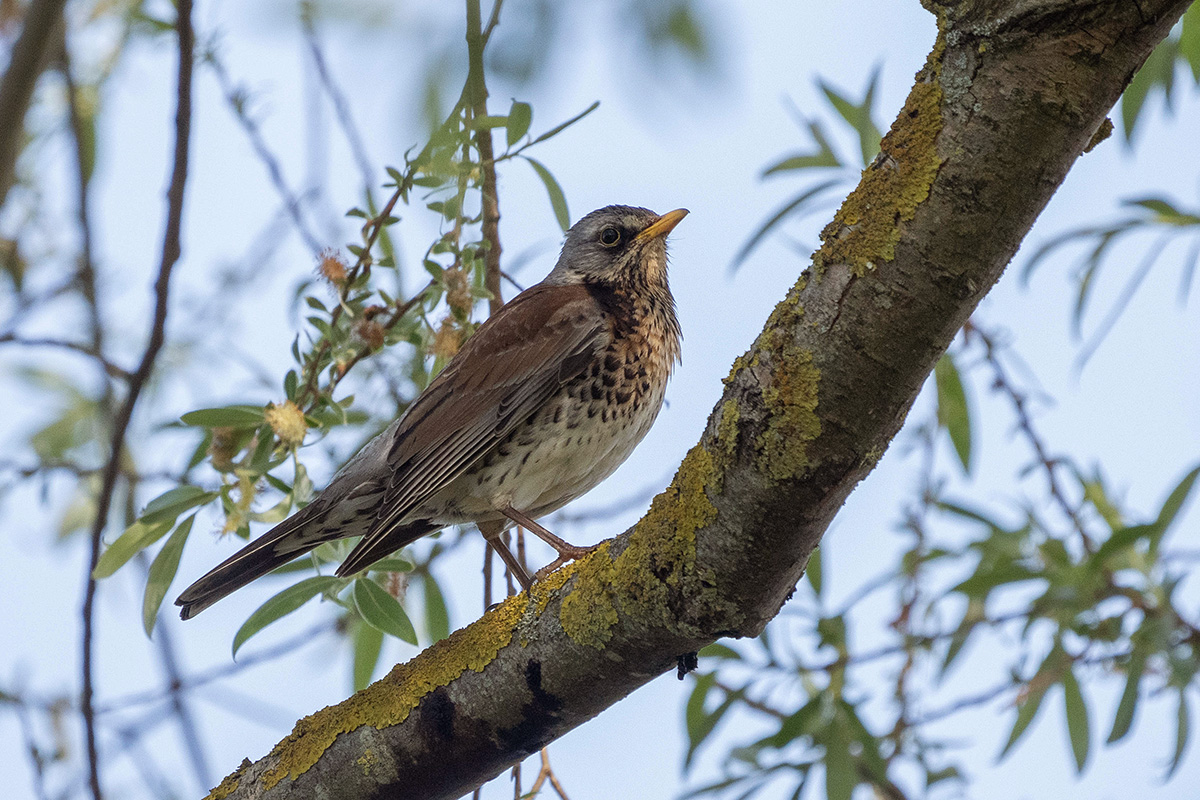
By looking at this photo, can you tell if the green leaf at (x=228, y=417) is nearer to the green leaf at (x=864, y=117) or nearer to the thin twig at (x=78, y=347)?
the thin twig at (x=78, y=347)

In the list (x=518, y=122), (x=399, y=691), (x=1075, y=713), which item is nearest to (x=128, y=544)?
(x=399, y=691)

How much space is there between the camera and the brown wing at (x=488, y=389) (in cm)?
423

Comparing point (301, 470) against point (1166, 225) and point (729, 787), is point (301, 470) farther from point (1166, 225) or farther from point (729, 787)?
point (1166, 225)

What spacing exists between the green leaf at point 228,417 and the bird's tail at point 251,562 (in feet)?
1.51

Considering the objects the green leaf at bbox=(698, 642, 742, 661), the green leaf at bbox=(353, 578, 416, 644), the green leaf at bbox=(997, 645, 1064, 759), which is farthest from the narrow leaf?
the green leaf at bbox=(353, 578, 416, 644)

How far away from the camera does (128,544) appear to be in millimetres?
3781

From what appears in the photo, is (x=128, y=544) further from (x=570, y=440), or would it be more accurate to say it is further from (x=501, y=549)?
(x=570, y=440)

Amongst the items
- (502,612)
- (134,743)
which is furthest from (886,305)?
(134,743)

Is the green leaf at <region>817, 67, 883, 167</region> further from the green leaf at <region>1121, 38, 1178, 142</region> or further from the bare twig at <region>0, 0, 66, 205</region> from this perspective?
the bare twig at <region>0, 0, 66, 205</region>

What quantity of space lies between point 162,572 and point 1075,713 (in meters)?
3.44

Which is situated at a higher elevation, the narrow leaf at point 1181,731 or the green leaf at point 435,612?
the green leaf at point 435,612

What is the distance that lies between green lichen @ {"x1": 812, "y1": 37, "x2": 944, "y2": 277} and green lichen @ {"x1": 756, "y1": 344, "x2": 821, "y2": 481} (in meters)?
0.22

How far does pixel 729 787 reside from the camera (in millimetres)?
4461

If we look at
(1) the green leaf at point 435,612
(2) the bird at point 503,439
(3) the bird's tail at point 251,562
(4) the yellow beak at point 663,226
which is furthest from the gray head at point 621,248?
(3) the bird's tail at point 251,562
